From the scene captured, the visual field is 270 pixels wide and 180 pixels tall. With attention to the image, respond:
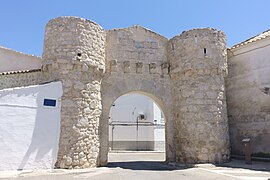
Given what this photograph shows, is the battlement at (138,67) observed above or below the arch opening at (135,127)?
above

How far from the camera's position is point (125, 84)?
9469 mm

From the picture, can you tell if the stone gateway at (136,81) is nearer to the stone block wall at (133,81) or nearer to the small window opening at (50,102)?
the stone block wall at (133,81)

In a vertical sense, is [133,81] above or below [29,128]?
above

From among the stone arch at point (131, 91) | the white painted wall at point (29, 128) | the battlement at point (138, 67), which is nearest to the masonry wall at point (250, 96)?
the stone arch at point (131, 91)

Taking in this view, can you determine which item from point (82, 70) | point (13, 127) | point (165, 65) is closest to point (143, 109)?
point (165, 65)

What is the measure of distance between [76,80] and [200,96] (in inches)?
186

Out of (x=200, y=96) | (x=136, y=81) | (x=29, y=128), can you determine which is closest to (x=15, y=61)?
(x=29, y=128)

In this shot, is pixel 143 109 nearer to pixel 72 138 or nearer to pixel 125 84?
pixel 125 84

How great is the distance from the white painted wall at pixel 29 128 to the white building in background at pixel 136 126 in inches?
461

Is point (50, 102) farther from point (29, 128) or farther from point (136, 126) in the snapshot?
point (136, 126)

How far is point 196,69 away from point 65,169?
19.6ft

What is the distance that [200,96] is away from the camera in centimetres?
936

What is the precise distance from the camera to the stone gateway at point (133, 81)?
8125mm

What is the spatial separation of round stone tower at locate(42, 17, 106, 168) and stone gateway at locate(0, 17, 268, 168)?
0.03m
